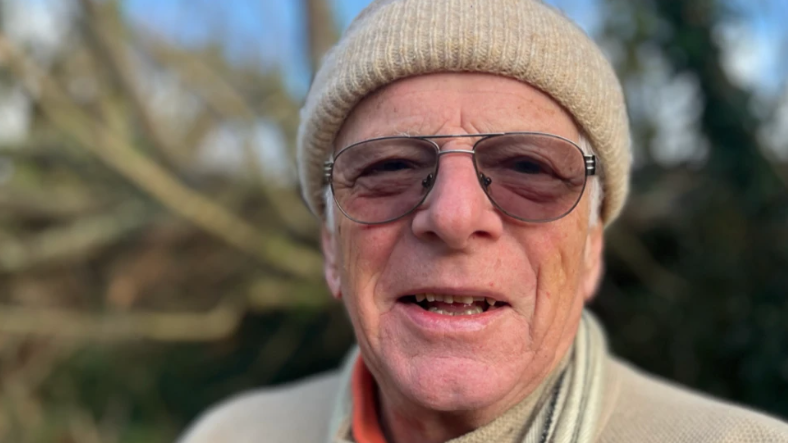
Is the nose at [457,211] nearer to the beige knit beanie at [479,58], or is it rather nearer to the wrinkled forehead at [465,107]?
the wrinkled forehead at [465,107]

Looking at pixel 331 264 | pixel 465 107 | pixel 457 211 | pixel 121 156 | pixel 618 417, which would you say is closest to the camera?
pixel 457 211

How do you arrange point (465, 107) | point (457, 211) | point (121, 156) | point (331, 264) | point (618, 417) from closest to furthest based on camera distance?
point (457, 211) → point (465, 107) → point (618, 417) → point (331, 264) → point (121, 156)

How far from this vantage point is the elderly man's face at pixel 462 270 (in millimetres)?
1278

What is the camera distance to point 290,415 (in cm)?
210

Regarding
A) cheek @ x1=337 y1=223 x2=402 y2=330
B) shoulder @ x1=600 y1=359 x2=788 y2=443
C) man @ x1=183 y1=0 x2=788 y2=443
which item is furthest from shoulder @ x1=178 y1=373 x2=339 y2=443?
shoulder @ x1=600 y1=359 x2=788 y2=443

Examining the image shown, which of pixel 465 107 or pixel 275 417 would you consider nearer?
pixel 465 107

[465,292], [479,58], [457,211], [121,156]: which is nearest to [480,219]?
[457,211]

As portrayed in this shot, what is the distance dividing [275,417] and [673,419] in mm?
1362

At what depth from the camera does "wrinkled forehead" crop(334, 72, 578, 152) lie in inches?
53.4

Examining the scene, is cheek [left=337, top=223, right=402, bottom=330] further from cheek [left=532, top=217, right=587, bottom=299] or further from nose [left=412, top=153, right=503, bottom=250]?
cheek [left=532, top=217, right=587, bottom=299]

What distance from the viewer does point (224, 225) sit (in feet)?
14.3

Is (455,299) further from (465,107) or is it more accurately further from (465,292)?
(465,107)

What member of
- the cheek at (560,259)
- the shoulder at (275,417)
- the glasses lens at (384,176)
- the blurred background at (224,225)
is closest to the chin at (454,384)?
the cheek at (560,259)

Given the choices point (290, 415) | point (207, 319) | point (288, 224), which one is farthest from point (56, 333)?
point (290, 415)
